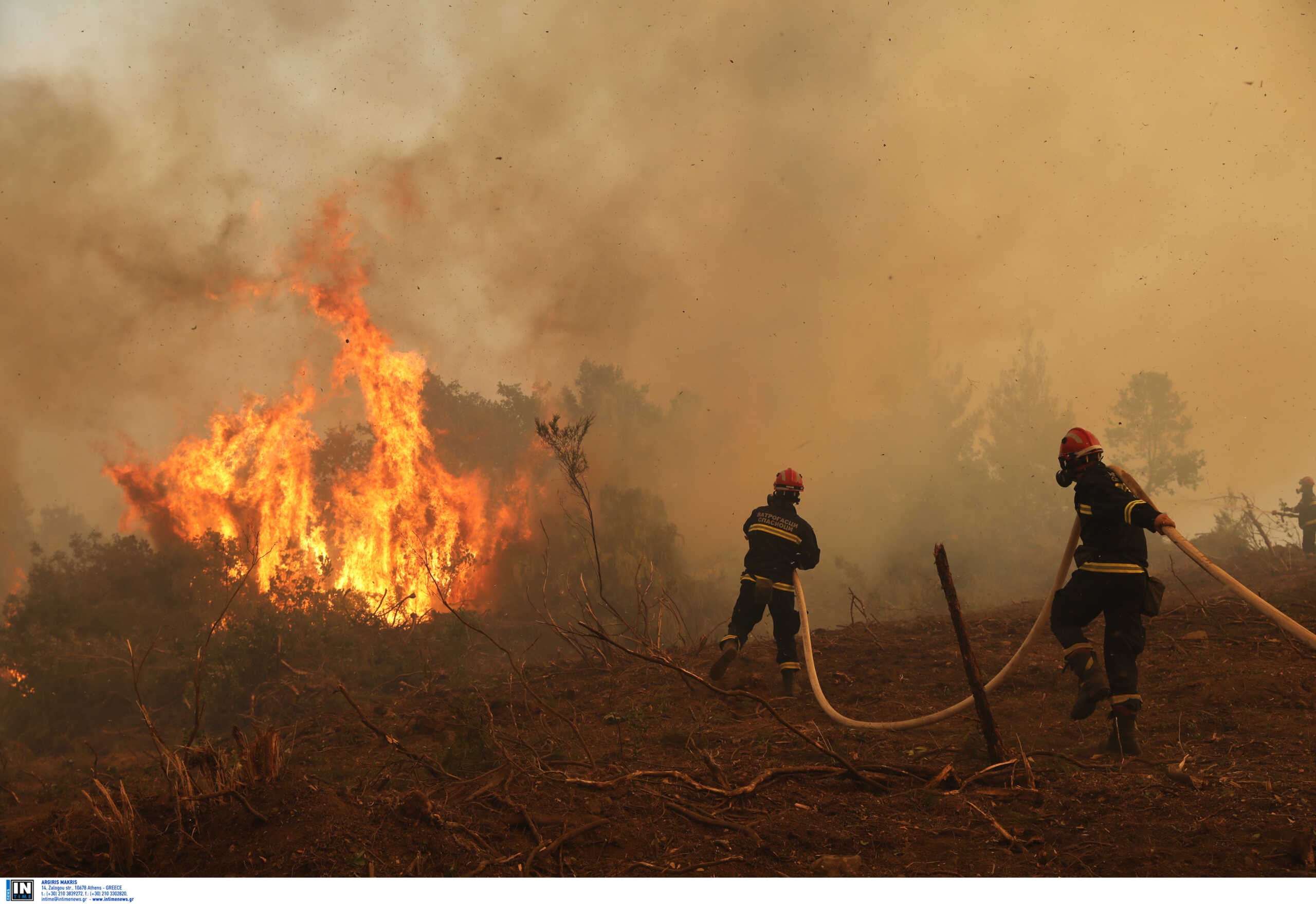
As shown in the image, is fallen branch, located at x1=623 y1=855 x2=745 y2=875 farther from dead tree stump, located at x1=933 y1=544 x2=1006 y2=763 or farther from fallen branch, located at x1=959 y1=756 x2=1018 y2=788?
dead tree stump, located at x1=933 y1=544 x2=1006 y2=763

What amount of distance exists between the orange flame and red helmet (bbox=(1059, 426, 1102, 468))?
48.9 ft

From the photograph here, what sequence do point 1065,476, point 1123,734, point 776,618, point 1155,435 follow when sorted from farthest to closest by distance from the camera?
point 1155,435 < point 776,618 < point 1065,476 < point 1123,734

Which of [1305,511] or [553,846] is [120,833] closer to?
[553,846]

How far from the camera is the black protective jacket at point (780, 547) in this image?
742 centimetres

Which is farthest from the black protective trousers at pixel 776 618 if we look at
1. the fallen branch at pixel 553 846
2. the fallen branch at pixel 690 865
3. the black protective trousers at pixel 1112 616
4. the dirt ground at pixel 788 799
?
the fallen branch at pixel 553 846

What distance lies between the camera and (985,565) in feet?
76.2

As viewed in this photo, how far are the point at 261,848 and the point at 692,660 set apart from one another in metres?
6.40

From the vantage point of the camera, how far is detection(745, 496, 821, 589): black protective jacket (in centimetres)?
742

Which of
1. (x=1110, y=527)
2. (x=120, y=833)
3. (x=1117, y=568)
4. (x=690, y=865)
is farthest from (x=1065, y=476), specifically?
(x=120, y=833)

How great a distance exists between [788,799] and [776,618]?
3.40 meters

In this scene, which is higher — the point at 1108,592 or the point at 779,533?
the point at 779,533

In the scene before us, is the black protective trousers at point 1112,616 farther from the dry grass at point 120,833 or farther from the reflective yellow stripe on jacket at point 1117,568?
the dry grass at point 120,833

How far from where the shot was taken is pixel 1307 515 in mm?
13805

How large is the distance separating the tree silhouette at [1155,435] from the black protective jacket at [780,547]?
86.8 ft
